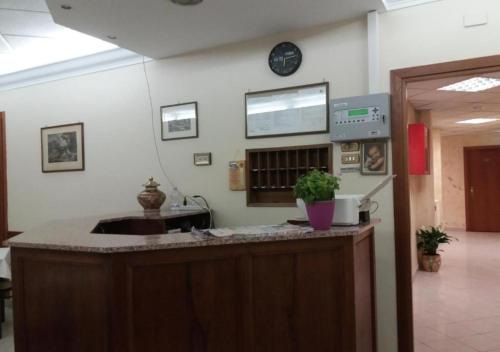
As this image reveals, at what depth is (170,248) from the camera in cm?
174

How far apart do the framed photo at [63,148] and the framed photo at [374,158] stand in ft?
10.1

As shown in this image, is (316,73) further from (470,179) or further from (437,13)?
(470,179)

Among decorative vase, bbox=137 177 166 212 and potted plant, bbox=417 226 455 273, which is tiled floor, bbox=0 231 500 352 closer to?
potted plant, bbox=417 226 455 273

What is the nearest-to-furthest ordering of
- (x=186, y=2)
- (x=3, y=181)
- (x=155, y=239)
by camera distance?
(x=155, y=239) < (x=186, y=2) < (x=3, y=181)

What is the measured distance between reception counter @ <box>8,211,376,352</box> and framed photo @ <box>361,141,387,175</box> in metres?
0.98

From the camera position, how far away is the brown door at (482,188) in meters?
8.77

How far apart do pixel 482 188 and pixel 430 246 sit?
452 centimetres

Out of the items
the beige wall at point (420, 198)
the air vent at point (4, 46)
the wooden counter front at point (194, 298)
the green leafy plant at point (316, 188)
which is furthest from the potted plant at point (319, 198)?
the air vent at point (4, 46)

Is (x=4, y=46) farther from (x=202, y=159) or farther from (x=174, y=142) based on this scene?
(x=202, y=159)

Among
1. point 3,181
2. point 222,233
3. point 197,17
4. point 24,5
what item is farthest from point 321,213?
point 3,181

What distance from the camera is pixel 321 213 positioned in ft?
6.36

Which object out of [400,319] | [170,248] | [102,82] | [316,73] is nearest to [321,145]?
[316,73]

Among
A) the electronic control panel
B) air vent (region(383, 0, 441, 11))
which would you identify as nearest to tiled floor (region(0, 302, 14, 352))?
the electronic control panel

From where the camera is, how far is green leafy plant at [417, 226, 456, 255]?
539cm
